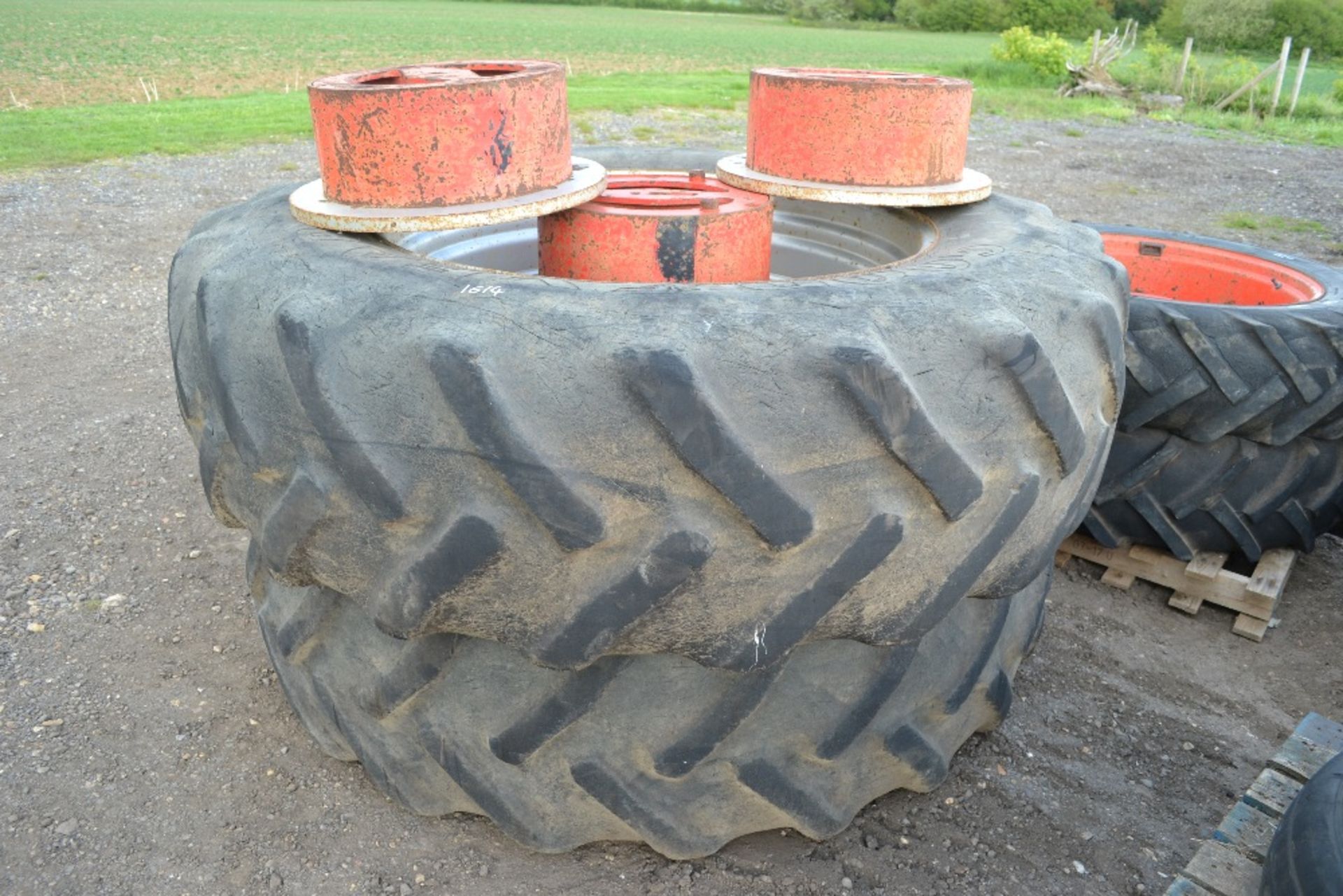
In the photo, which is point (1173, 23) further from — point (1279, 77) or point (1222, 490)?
point (1222, 490)

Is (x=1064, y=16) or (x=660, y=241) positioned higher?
(x=1064, y=16)

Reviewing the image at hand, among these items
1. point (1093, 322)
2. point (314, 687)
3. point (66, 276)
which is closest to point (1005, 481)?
point (1093, 322)

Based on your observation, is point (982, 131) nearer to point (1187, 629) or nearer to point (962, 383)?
point (1187, 629)

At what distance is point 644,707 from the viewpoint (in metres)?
1.55

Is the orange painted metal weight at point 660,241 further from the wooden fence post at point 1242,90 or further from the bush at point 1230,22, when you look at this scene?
the bush at point 1230,22

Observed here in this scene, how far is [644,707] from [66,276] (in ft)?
16.3

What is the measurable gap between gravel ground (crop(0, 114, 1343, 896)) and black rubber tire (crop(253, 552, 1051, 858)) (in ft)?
0.30

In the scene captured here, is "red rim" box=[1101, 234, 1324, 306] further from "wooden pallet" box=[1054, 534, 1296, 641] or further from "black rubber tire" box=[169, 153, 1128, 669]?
"black rubber tire" box=[169, 153, 1128, 669]

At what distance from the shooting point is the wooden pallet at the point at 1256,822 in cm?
157

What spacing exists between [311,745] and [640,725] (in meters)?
0.88

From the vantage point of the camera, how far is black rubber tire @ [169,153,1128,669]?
1.22 metres

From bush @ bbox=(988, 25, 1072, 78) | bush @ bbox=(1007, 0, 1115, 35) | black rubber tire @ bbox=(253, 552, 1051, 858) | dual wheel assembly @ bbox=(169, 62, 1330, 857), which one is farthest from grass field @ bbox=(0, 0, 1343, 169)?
black rubber tire @ bbox=(253, 552, 1051, 858)

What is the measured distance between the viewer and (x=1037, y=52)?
51.3 feet

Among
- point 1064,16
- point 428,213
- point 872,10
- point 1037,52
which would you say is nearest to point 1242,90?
point 1037,52
